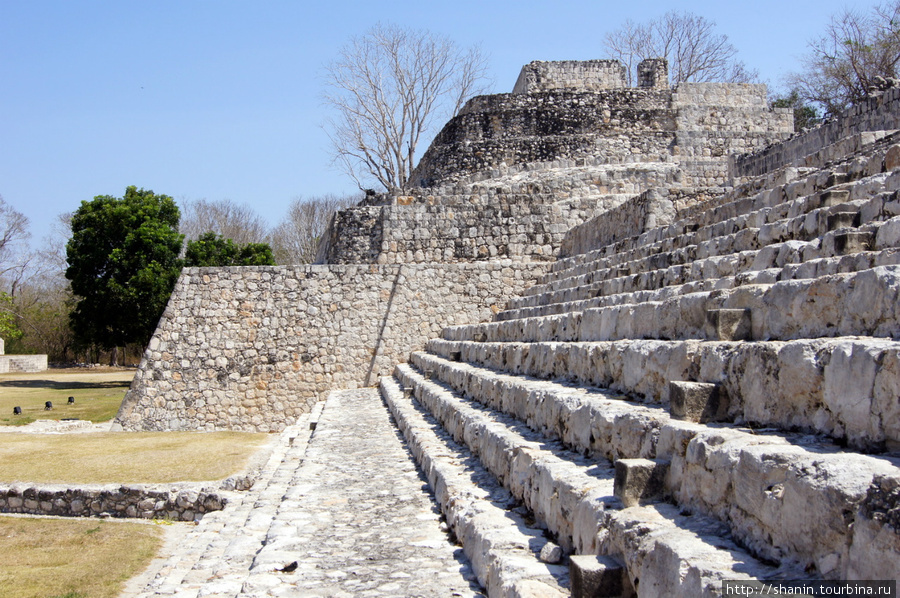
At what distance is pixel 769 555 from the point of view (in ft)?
5.66

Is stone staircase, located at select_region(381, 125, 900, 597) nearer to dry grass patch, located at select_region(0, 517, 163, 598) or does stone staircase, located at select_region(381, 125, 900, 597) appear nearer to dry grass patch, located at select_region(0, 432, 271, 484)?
dry grass patch, located at select_region(0, 517, 163, 598)

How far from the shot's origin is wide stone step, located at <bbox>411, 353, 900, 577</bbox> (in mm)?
1524

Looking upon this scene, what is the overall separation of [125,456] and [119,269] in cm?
1526

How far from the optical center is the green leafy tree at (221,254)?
25234 mm

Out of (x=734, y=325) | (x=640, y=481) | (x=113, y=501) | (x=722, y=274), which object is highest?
(x=722, y=274)

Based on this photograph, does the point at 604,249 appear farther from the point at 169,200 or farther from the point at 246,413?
the point at 169,200

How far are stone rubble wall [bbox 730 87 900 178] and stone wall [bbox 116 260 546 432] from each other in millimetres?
3702

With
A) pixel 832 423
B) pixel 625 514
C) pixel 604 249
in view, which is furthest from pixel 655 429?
pixel 604 249

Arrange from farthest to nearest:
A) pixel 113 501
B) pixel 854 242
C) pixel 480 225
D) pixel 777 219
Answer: pixel 480 225, pixel 113 501, pixel 777 219, pixel 854 242

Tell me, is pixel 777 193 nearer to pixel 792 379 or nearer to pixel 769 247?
pixel 769 247

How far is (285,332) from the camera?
40.0 feet

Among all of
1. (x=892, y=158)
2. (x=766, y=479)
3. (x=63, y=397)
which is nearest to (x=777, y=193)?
(x=892, y=158)

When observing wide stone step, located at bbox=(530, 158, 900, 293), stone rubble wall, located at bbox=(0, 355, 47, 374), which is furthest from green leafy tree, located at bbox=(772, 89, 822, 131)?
A: stone rubble wall, located at bbox=(0, 355, 47, 374)

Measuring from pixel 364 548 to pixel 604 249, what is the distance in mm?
5992
